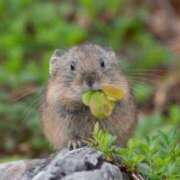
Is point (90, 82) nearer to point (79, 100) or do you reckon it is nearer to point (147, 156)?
point (79, 100)

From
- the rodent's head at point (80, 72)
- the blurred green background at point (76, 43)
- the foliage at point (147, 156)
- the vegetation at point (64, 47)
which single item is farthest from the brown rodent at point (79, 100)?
the blurred green background at point (76, 43)

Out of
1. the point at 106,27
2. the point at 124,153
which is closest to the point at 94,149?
the point at 124,153

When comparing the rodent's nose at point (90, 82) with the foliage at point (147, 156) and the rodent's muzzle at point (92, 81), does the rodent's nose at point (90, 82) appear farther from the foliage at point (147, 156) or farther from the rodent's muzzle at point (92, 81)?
the foliage at point (147, 156)

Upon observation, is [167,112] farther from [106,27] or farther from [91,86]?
[91,86]

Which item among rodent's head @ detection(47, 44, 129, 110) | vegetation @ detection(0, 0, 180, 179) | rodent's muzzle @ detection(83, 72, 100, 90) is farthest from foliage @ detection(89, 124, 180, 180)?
vegetation @ detection(0, 0, 180, 179)

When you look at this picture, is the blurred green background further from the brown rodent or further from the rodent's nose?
the rodent's nose

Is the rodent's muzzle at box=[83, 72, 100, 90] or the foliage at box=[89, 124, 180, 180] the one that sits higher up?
the rodent's muzzle at box=[83, 72, 100, 90]

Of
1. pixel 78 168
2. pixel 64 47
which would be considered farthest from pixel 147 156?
pixel 64 47
